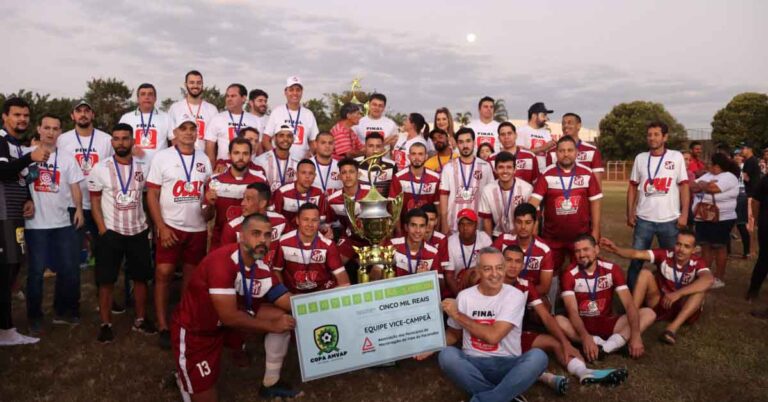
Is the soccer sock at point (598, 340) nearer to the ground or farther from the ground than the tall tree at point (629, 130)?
nearer to the ground

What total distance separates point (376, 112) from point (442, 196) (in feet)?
7.80

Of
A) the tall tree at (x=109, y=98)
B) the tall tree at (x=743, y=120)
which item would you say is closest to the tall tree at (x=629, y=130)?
the tall tree at (x=743, y=120)

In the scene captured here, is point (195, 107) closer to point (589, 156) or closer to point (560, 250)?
point (560, 250)

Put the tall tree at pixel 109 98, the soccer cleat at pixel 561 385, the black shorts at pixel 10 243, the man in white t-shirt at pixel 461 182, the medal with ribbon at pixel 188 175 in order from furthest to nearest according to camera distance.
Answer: the tall tree at pixel 109 98 < the man in white t-shirt at pixel 461 182 < the medal with ribbon at pixel 188 175 < the black shorts at pixel 10 243 < the soccer cleat at pixel 561 385

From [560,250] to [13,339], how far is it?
664 centimetres

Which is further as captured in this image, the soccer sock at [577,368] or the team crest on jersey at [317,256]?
the team crest on jersey at [317,256]

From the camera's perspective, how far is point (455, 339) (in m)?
5.16

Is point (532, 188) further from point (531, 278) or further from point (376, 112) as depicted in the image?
point (376, 112)

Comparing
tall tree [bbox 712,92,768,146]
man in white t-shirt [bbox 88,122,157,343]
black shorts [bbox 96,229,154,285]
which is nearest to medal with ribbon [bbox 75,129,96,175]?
man in white t-shirt [bbox 88,122,157,343]

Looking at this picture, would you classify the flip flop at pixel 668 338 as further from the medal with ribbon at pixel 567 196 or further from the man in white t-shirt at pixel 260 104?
the man in white t-shirt at pixel 260 104

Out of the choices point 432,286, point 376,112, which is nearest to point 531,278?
point 432,286

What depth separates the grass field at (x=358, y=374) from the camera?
459 cm

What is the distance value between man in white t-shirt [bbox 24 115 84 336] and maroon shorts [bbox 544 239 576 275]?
19.9 feet

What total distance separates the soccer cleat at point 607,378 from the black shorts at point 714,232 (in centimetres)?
514
